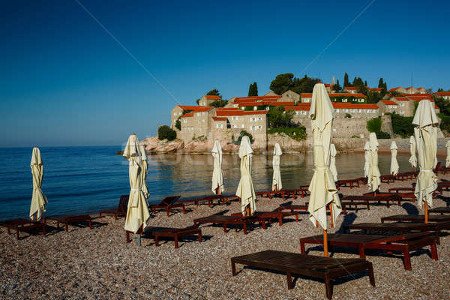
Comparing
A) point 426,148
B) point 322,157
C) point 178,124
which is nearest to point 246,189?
point 322,157

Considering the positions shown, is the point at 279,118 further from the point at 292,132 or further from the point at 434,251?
the point at 434,251

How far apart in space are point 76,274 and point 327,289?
218 inches

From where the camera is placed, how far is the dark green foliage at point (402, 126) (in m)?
90.0

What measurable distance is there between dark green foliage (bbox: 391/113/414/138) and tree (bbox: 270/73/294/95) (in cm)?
3353

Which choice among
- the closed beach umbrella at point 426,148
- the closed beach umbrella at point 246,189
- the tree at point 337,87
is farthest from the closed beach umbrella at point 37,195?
the tree at point 337,87

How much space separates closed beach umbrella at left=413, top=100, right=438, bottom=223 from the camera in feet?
31.7

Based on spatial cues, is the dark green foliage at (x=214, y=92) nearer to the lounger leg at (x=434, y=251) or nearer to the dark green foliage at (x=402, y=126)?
the dark green foliage at (x=402, y=126)

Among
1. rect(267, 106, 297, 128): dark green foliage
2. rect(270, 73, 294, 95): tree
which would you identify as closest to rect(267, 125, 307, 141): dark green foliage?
rect(267, 106, 297, 128): dark green foliage

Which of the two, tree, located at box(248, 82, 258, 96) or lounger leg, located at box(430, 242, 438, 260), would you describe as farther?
tree, located at box(248, 82, 258, 96)

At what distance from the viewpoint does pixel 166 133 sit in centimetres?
9844

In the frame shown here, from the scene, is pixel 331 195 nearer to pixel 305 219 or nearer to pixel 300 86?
pixel 305 219

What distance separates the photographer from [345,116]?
292ft

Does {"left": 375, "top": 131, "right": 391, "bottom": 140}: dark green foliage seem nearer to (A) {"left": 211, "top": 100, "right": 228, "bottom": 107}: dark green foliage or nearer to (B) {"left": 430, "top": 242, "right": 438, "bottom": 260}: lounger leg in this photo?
(A) {"left": 211, "top": 100, "right": 228, "bottom": 107}: dark green foliage

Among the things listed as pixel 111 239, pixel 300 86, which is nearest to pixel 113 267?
pixel 111 239
